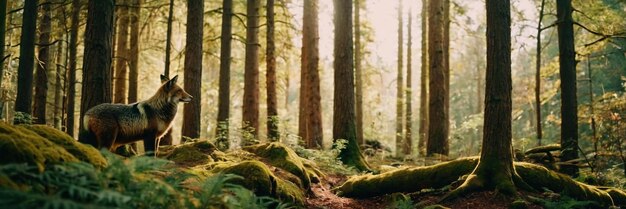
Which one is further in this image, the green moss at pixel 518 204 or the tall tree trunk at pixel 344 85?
the tall tree trunk at pixel 344 85

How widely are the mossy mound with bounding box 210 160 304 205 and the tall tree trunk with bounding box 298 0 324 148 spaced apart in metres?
7.32

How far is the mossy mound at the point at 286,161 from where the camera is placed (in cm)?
939

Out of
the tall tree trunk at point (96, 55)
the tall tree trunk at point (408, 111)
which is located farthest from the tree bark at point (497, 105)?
the tall tree trunk at point (408, 111)

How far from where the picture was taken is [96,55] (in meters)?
8.38

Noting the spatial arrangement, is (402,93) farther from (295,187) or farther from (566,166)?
(295,187)

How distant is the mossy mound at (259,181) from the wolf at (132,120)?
4.53 ft

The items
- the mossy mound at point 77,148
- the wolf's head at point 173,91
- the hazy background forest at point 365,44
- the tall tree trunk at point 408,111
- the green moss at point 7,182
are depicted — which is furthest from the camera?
the tall tree trunk at point 408,111

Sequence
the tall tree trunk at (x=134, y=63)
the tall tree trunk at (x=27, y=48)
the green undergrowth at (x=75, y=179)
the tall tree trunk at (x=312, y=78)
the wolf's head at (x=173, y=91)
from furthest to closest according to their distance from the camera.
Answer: the tall tree trunk at (x=134, y=63) → the tall tree trunk at (x=312, y=78) → the tall tree trunk at (x=27, y=48) → the wolf's head at (x=173, y=91) → the green undergrowth at (x=75, y=179)

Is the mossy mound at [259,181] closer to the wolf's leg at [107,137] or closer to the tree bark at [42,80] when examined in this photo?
the wolf's leg at [107,137]

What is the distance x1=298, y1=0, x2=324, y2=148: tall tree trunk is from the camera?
52.5 ft

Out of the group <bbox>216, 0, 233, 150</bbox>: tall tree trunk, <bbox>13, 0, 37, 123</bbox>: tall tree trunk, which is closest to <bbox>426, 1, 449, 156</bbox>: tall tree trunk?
<bbox>216, 0, 233, 150</bbox>: tall tree trunk

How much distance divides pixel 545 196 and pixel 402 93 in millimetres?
19623

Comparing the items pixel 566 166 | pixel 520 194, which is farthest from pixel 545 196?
pixel 566 166

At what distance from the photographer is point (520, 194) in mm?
8367
